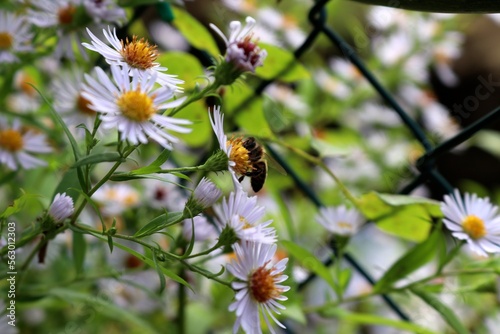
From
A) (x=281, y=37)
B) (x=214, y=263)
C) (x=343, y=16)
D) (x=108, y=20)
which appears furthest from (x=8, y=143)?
(x=343, y=16)

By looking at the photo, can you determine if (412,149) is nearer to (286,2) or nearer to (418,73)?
(418,73)

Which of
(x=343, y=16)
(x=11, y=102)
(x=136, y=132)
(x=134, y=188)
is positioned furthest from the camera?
(x=343, y=16)

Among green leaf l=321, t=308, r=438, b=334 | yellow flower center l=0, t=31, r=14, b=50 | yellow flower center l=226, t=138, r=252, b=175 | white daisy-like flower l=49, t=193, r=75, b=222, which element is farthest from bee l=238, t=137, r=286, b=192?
yellow flower center l=0, t=31, r=14, b=50

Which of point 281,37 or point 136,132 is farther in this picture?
point 281,37

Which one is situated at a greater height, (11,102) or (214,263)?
(11,102)

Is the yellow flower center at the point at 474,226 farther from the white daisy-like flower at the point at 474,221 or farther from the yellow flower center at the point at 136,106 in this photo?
the yellow flower center at the point at 136,106

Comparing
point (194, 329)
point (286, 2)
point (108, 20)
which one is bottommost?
point (194, 329)
